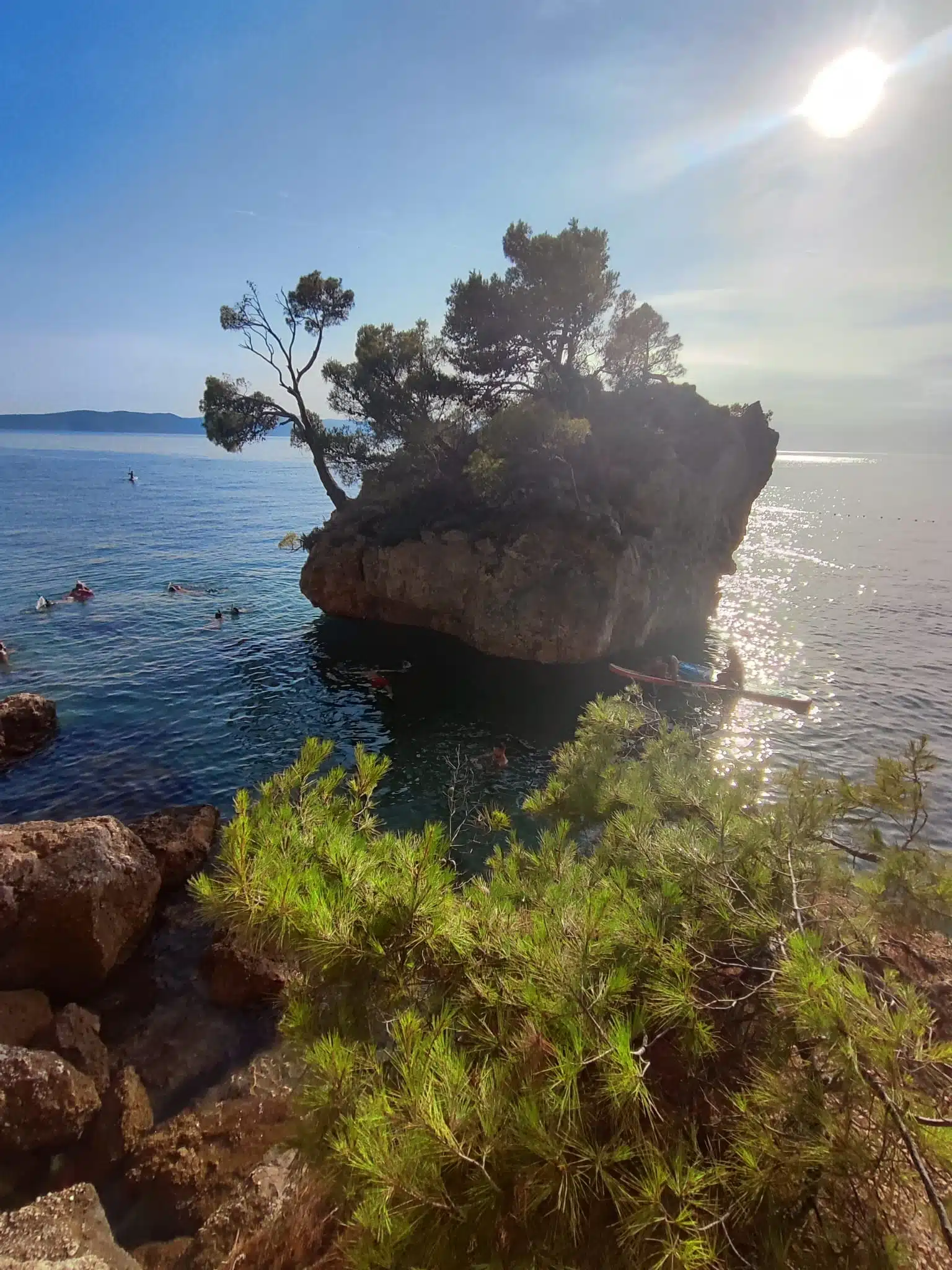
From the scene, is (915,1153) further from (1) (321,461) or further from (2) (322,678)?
(1) (321,461)

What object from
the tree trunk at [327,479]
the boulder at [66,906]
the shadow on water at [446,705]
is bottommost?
the shadow on water at [446,705]

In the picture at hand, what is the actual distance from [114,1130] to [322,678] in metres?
15.7

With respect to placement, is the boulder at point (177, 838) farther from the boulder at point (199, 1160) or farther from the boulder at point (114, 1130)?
the boulder at point (199, 1160)

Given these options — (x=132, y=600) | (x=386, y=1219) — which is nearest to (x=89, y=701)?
(x=132, y=600)

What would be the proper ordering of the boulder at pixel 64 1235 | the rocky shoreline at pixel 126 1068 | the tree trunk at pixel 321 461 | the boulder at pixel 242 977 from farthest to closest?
the tree trunk at pixel 321 461, the boulder at pixel 242 977, the rocky shoreline at pixel 126 1068, the boulder at pixel 64 1235

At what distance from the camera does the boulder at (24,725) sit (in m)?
15.5

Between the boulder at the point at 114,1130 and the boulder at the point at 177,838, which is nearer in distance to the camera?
the boulder at the point at 114,1130

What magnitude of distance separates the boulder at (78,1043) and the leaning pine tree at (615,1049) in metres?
5.32

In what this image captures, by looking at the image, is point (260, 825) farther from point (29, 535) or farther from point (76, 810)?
point (29, 535)

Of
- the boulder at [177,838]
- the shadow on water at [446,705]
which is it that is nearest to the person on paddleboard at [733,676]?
the shadow on water at [446,705]

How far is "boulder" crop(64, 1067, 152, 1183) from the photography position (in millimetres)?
6664

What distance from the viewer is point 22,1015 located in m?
7.82

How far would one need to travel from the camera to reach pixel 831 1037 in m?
2.78

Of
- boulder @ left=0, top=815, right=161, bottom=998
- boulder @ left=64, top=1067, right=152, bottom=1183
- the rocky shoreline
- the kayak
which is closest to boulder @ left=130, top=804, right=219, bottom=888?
the rocky shoreline
